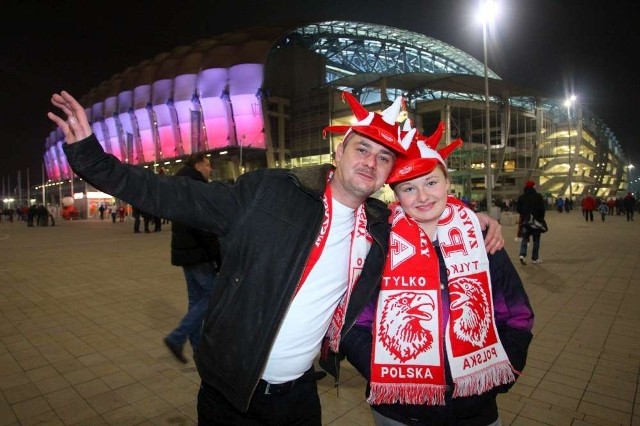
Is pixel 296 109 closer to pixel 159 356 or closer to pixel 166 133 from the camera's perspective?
pixel 166 133

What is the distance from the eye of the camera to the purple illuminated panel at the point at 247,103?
4797cm

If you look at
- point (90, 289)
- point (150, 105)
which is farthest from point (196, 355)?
point (150, 105)

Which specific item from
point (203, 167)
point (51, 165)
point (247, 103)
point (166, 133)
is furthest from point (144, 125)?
point (203, 167)

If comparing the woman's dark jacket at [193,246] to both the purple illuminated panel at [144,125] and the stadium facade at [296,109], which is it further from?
the purple illuminated panel at [144,125]

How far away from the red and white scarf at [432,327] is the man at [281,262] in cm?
12

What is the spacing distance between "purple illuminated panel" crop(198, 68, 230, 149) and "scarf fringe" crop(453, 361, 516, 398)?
164ft

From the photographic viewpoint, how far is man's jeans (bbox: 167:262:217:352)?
4.14m

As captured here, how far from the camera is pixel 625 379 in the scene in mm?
3697

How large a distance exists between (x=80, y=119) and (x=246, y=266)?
87 cm

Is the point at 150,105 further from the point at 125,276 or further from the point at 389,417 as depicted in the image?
the point at 389,417

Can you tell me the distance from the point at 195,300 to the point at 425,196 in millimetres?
3332

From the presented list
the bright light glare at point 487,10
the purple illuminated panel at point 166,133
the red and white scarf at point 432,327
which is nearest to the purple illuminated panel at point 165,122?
the purple illuminated panel at point 166,133

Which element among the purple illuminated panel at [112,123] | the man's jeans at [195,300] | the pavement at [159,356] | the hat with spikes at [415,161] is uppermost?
the purple illuminated panel at [112,123]

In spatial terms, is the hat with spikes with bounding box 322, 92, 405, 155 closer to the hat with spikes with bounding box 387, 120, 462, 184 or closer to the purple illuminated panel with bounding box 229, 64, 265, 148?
the hat with spikes with bounding box 387, 120, 462, 184
